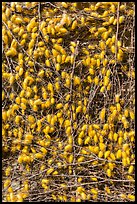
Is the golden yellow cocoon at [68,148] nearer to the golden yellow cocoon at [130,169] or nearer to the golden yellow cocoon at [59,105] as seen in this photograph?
the golden yellow cocoon at [59,105]

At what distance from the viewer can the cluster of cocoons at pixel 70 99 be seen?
8.38ft

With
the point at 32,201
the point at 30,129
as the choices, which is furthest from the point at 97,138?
the point at 32,201

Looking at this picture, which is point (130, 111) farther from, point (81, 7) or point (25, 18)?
point (25, 18)

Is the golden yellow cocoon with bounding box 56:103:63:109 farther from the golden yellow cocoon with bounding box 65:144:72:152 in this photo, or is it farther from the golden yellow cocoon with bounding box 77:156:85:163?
the golden yellow cocoon with bounding box 77:156:85:163

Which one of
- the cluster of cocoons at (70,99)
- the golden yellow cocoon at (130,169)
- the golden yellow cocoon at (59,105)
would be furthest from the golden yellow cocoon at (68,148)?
the golden yellow cocoon at (130,169)

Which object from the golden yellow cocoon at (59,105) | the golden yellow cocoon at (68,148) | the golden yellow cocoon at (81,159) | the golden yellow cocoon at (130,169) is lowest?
the golden yellow cocoon at (130,169)

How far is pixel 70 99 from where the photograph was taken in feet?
8.57

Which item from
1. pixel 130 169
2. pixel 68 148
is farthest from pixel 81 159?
pixel 130 169

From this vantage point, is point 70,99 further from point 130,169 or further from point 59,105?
point 130,169

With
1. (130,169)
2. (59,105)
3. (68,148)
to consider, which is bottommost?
(130,169)

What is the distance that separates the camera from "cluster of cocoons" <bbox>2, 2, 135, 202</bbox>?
2.55 meters

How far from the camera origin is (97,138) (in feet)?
8.54

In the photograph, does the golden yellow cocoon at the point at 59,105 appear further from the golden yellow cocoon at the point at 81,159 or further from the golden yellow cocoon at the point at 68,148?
the golden yellow cocoon at the point at 81,159

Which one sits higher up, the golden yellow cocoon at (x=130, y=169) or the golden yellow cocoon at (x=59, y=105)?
the golden yellow cocoon at (x=59, y=105)
